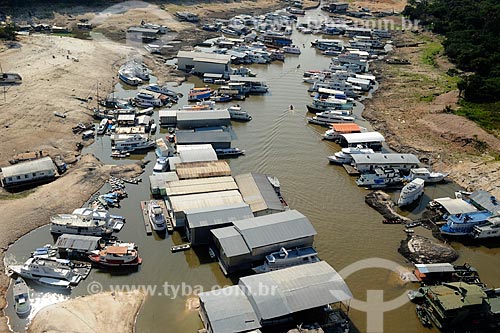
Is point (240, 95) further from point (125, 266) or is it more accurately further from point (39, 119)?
point (125, 266)

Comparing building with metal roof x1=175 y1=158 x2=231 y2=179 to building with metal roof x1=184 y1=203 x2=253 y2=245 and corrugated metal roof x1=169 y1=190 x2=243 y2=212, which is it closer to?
corrugated metal roof x1=169 y1=190 x2=243 y2=212

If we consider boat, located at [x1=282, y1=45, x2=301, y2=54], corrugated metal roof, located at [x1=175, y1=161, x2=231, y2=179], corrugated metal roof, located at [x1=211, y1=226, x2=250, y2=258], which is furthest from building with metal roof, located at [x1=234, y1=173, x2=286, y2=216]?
boat, located at [x1=282, y1=45, x2=301, y2=54]

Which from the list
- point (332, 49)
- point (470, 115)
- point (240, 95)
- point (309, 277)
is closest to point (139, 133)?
point (240, 95)

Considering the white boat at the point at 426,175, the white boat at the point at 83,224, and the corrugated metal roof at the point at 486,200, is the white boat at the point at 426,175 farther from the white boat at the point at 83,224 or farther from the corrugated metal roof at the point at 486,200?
the white boat at the point at 83,224

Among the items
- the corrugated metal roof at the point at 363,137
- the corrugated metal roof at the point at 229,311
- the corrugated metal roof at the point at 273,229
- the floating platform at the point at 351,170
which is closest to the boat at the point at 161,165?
the corrugated metal roof at the point at 273,229

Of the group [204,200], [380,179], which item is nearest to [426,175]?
[380,179]

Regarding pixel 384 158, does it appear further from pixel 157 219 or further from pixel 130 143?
pixel 130 143

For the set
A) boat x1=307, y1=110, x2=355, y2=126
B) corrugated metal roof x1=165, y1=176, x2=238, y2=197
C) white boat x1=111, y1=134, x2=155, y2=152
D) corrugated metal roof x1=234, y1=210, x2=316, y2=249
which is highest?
boat x1=307, y1=110, x2=355, y2=126
